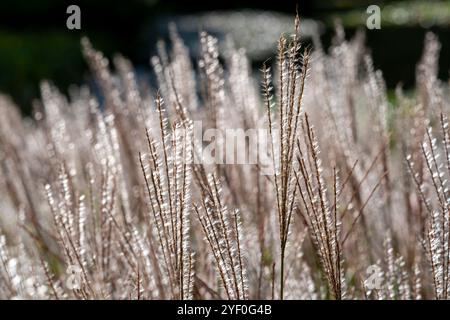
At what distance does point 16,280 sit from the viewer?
2.05 m

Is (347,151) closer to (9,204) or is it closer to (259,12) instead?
(9,204)

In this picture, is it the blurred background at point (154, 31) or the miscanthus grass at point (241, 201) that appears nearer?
the miscanthus grass at point (241, 201)

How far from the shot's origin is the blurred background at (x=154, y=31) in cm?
888

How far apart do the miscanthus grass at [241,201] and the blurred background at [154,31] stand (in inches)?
208

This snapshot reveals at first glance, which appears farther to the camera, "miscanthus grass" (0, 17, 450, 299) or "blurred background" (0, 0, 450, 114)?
"blurred background" (0, 0, 450, 114)

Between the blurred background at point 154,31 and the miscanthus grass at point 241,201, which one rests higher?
the blurred background at point 154,31

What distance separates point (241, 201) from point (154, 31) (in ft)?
32.3

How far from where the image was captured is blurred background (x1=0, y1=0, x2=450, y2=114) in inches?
349

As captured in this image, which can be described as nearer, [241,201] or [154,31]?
[241,201]

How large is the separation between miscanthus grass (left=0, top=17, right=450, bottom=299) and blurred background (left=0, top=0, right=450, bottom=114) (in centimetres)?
529

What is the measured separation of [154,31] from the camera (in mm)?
11586

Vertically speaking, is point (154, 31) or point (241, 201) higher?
point (154, 31)

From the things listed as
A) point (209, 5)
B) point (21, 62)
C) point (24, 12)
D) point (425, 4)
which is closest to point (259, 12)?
point (209, 5)

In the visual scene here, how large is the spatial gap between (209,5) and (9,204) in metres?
13.0
